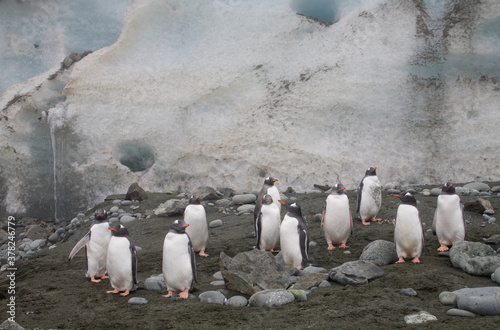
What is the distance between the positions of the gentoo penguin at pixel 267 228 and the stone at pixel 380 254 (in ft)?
4.00

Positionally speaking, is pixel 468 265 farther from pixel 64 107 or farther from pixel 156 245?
pixel 64 107

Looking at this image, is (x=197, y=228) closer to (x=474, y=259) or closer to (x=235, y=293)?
(x=235, y=293)

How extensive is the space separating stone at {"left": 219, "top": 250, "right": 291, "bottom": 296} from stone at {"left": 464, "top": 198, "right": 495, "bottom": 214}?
3941 millimetres

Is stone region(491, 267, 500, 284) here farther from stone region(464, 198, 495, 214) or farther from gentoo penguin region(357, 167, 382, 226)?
stone region(464, 198, 495, 214)

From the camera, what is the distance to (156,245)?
7250 millimetres

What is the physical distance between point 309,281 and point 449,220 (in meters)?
2.41

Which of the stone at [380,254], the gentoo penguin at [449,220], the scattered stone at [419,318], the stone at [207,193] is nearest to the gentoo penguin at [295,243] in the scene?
the stone at [380,254]

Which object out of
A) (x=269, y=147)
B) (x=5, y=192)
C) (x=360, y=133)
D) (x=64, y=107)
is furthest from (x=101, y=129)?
(x=360, y=133)

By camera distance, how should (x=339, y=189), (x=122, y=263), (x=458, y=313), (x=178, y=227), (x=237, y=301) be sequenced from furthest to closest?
(x=339, y=189)
(x=178, y=227)
(x=122, y=263)
(x=237, y=301)
(x=458, y=313)

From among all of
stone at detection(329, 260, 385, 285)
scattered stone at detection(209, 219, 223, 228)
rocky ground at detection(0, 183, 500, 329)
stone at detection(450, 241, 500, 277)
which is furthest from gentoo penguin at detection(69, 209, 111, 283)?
stone at detection(450, 241, 500, 277)

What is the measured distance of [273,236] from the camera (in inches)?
265

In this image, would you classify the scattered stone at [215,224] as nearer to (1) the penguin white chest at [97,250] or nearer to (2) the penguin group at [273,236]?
(2) the penguin group at [273,236]

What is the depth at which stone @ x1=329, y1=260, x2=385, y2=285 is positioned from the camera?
193 inches

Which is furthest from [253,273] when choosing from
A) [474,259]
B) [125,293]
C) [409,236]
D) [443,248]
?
[443,248]
